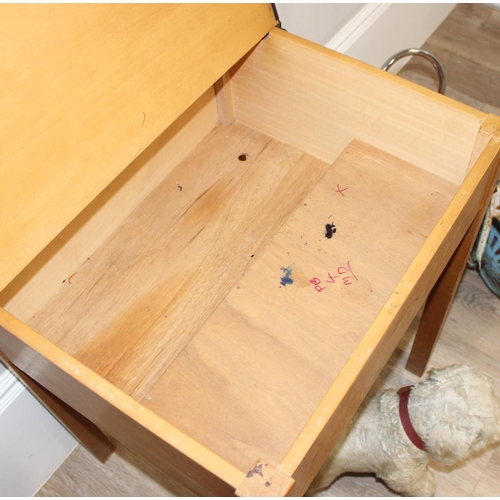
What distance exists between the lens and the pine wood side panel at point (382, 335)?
570 mm

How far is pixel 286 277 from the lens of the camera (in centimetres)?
78

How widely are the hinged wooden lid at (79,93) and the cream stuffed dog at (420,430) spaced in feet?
1.73

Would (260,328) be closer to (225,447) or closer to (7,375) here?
(225,447)

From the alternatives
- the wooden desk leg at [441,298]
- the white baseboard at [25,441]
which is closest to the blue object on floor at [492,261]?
the wooden desk leg at [441,298]

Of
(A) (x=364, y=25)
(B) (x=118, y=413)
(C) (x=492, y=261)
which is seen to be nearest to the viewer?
(B) (x=118, y=413)

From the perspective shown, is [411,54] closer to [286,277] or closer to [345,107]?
[345,107]

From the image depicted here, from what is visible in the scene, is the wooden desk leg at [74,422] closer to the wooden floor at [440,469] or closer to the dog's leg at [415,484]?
the wooden floor at [440,469]

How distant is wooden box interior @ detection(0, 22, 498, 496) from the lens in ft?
2.34

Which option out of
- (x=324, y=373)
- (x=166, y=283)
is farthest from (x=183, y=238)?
(x=324, y=373)

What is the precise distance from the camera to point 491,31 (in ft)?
5.88

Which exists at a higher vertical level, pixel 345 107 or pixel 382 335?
pixel 345 107

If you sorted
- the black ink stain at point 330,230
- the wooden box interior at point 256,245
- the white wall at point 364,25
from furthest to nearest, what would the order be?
the white wall at point 364,25
the black ink stain at point 330,230
the wooden box interior at point 256,245

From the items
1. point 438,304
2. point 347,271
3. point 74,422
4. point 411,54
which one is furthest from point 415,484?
point 411,54

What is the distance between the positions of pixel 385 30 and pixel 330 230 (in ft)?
2.81
